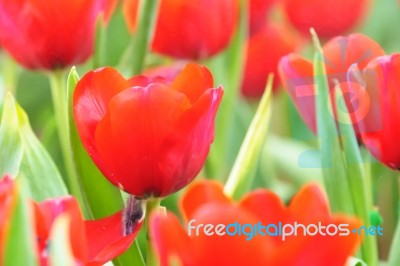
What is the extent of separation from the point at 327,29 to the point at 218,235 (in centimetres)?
44

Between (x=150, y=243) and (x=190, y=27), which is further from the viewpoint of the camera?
(x=190, y=27)

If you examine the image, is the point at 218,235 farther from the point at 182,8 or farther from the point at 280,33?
the point at 280,33

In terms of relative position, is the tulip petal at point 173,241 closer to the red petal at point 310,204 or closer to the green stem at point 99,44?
the red petal at point 310,204

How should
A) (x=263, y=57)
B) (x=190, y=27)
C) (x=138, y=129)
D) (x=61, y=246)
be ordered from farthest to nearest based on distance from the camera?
(x=263, y=57)
(x=190, y=27)
(x=138, y=129)
(x=61, y=246)

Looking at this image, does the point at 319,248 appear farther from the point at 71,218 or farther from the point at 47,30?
the point at 47,30

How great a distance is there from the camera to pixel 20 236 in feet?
1.07

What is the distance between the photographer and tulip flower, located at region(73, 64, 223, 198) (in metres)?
0.42

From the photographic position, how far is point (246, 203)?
1.28 ft

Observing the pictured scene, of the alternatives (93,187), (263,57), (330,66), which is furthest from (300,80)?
(263,57)

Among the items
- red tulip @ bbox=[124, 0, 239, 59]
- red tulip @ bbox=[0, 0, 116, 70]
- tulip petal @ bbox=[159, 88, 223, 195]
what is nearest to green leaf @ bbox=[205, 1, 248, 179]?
red tulip @ bbox=[124, 0, 239, 59]

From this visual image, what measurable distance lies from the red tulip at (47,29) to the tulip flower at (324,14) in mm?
236

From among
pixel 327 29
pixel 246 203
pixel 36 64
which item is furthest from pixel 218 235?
pixel 327 29

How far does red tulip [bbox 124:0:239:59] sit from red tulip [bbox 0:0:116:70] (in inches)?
3.5

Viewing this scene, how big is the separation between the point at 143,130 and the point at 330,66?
14cm
